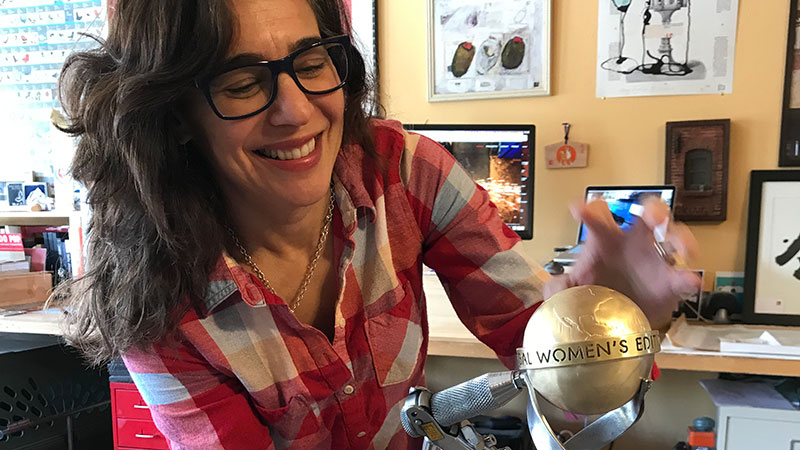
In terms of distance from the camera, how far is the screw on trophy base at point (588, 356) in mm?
315

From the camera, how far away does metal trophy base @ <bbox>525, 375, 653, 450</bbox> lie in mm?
341

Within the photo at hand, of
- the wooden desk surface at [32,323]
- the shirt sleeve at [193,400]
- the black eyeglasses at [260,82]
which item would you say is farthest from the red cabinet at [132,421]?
the black eyeglasses at [260,82]

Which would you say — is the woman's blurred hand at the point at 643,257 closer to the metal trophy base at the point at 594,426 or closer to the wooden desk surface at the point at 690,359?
the metal trophy base at the point at 594,426

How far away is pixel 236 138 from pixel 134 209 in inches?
7.4

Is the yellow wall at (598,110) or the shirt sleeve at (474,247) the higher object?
the yellow wall at (598,110)

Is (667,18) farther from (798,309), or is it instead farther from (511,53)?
(798,309)

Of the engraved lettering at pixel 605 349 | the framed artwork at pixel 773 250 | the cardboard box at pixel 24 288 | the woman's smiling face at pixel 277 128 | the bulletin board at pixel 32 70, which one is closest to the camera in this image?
the engraved lettering at pixel 605 349

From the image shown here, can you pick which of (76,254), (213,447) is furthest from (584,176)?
(76,254)

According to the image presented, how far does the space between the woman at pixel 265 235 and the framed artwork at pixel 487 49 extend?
0.90 m

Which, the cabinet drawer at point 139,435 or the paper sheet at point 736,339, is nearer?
the paper sheet at point 736,339

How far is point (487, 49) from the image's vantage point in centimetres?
165

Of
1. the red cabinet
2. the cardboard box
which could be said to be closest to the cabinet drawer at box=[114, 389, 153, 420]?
the red cabinet

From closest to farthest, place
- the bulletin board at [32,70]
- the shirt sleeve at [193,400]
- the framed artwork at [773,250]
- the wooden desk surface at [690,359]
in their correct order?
the shirt sleeve at [193,400], the wooden desk surface at [690,359], the framed artwork at [773,250], the bulletin board at [32,70]

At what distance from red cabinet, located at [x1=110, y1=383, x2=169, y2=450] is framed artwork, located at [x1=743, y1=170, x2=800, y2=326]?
1.58 m
